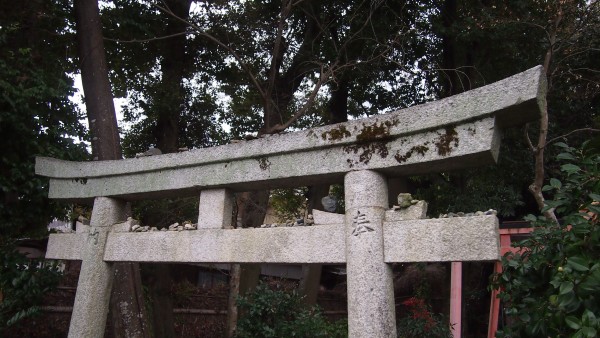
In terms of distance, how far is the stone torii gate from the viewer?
3195 mm

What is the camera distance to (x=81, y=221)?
5238 millimetres

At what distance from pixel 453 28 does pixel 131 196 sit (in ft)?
23.6

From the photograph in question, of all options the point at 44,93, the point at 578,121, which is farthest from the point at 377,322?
the point at 578,121

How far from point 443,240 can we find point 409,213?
1.12ft

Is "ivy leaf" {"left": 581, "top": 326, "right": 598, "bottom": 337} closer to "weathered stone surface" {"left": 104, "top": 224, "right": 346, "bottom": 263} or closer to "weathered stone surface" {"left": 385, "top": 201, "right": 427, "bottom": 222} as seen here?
"weathered stone surface" {"left": 385, "top": 201, "right": 427, "bottom": 222}

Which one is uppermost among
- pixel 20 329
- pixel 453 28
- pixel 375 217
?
pixel 453 28

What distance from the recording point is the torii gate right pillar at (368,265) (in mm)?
3408

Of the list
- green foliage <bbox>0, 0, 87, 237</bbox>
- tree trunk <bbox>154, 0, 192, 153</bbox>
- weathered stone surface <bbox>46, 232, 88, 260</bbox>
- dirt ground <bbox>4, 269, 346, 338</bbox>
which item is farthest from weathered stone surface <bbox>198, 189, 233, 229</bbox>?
tree trunk <bbox>154, 0, 192, 153</bbox>

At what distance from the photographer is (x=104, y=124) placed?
6891 millimetres

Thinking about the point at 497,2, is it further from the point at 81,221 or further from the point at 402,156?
the point at 81,221

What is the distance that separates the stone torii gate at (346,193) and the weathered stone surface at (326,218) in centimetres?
5

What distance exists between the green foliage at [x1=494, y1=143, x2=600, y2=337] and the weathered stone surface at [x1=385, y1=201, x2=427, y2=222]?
0.76 metres

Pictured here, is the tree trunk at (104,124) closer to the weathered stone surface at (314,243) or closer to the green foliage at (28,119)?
the green foliage at (28,119)

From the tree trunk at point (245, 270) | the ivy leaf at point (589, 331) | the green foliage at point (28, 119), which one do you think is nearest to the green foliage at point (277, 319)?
the tree trunk at point (245, 270)
